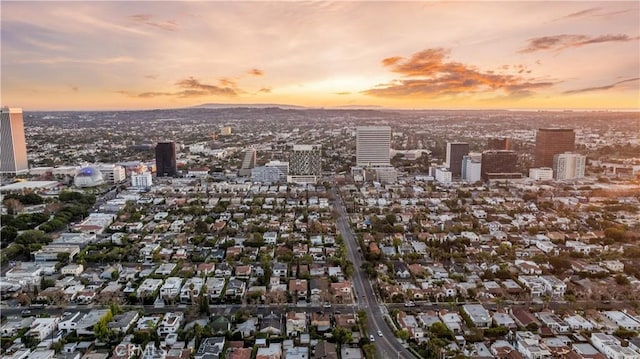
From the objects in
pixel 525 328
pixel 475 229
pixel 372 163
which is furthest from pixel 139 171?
pixel 525 328

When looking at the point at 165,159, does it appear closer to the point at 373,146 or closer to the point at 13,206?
the point at 13,206

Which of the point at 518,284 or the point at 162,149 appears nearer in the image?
the point at 518,284

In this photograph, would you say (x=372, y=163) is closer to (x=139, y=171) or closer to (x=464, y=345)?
(x=139, y=171)

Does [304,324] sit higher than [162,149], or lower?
lower

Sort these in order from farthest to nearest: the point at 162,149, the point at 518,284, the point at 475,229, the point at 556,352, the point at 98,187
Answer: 1. the point at 162,149
2. the point at 98,187
3. the point at 475,229
4. the point at 518,284
5. the point at 556,352

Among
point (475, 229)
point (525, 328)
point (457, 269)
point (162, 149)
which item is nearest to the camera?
point (525, 328)

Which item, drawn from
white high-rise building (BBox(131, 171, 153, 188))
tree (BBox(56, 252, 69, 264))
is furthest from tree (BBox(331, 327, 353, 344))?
white high-rise building (BBox(131, 171, 153, 188))

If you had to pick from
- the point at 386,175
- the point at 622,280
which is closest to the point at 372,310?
the point at 622,280

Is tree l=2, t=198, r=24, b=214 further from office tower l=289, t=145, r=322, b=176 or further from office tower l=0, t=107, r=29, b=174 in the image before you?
office tower l=289, t=145, r=322, b=176

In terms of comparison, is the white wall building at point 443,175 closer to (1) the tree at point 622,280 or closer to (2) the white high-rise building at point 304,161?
(2) the white high-rise building at point 304,161
